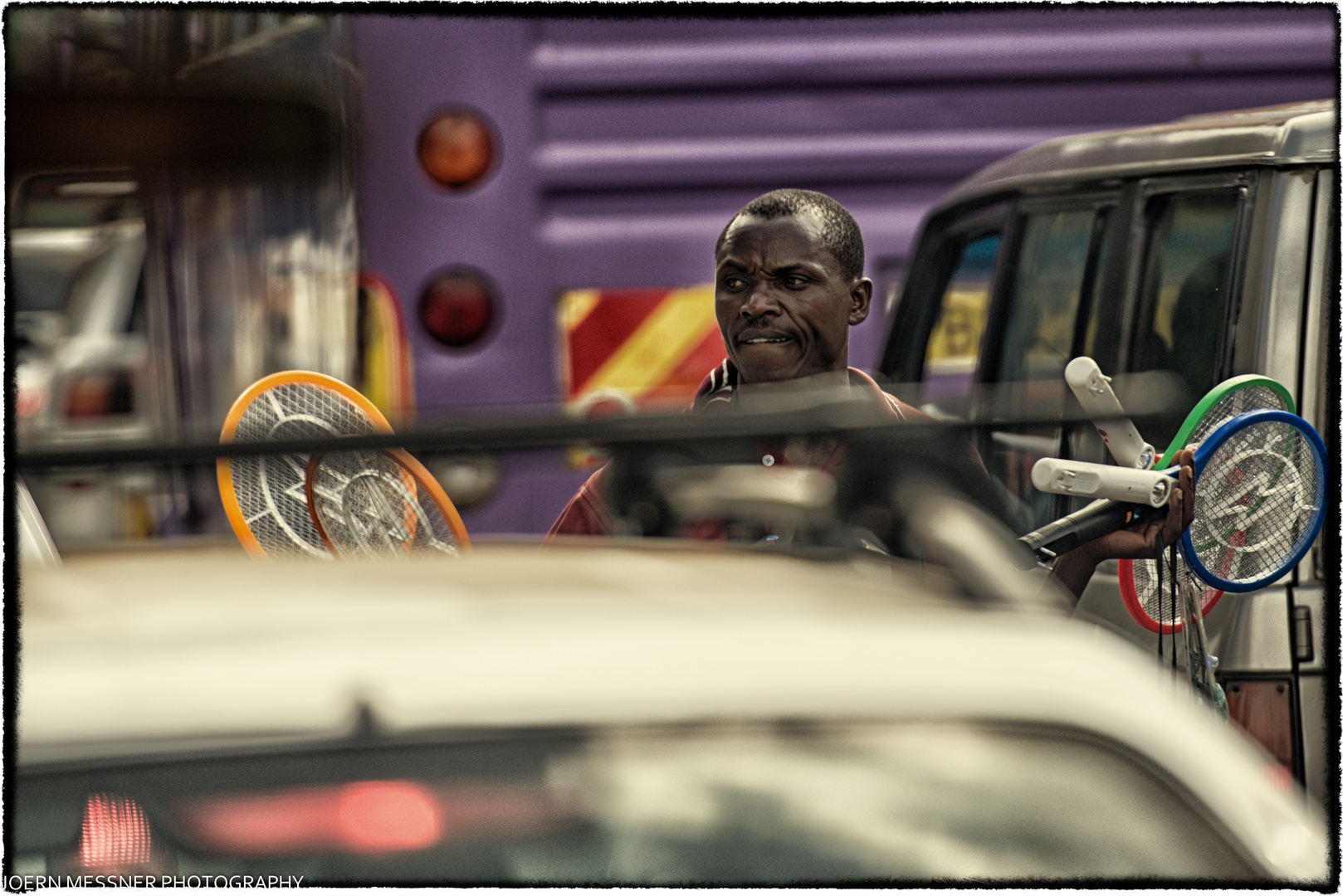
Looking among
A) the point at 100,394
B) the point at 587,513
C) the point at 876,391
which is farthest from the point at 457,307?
the point at 587,513

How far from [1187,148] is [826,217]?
691mm

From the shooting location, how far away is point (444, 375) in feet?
9.02

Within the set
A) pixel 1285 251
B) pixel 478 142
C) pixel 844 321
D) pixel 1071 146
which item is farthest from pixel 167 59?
pixel 1285 251

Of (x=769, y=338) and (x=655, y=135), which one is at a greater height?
(x=655, y=135)

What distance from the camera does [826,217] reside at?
5.98ft

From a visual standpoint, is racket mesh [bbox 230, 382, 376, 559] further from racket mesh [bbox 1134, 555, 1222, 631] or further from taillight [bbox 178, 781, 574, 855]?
racket mesh [bbox 1134, 555, 1222, 631]

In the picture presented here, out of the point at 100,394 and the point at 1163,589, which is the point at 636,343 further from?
the point at 1163,589

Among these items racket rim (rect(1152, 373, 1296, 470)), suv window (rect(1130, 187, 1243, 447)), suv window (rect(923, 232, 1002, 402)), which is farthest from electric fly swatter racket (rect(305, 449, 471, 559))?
suv window (rect(923, 232, 1002, 402))

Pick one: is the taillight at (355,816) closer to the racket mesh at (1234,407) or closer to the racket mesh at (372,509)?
the racket mesh at (372,509)

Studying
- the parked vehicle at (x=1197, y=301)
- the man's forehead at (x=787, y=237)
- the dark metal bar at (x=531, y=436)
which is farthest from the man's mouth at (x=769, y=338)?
the dark metal bar at (x=531, y=436)

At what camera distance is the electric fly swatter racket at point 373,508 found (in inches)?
56.6

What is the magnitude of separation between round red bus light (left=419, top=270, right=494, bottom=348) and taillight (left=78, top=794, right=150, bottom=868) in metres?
1.86

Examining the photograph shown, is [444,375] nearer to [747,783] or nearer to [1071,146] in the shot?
[1071,146]

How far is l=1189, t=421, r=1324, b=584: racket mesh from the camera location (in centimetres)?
170
